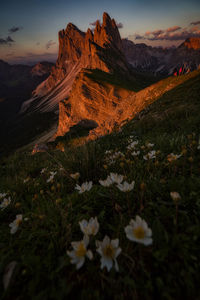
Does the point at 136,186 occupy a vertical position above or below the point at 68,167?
above

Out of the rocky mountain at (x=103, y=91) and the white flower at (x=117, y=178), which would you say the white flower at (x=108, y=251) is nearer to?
the white flower at (x=117, y=178)

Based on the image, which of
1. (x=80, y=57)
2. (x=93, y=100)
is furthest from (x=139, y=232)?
(x=80, y=57)

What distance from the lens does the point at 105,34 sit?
93.0 m

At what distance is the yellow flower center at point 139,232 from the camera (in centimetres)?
84

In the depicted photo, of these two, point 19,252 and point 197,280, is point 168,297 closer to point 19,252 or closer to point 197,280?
point 197,280

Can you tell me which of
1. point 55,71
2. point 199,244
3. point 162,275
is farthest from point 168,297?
point 55,71

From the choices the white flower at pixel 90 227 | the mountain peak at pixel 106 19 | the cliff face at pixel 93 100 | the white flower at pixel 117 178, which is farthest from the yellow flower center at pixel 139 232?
the mountain peak at pixel 106 19

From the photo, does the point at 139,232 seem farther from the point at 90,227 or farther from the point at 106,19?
the point at 106,19

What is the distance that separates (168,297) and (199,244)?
38 cm

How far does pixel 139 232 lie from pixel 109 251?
0.70ft

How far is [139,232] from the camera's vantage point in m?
0.86

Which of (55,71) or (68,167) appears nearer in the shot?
(68,167)

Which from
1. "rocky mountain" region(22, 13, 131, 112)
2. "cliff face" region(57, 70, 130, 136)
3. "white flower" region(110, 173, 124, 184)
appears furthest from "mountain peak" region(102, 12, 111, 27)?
"white flower" region(110, 173, 124, 184)

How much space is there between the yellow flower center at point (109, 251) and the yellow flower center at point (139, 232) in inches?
6.6
